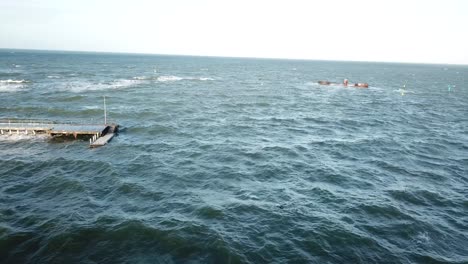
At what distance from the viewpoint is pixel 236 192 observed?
136 ft

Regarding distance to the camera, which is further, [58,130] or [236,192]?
[58,130]

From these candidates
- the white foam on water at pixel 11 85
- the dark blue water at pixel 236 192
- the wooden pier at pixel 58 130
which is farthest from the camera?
the white foam on water at pixel 11 85

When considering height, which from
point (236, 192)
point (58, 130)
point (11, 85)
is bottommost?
point (236, 192)

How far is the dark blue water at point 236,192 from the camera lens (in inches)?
1193

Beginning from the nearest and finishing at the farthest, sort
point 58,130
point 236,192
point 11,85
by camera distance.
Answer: point 236,192, point 58,130, point 11,85

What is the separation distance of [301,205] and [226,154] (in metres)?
19.8

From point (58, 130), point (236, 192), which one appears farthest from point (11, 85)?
point (236, 192)

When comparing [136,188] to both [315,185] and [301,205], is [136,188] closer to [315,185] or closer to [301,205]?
[301,205]

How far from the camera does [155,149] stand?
57.0 meters

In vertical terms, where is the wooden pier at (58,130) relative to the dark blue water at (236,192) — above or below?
above

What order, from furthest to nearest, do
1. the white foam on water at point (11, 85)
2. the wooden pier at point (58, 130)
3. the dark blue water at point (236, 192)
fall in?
the white foam on water at point (11, 85) < the wooden pier at point (58, 130) < the dark blue water at point (236, 192)

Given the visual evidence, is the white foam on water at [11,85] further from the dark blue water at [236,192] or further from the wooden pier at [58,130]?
the wooden pier at [58,130]

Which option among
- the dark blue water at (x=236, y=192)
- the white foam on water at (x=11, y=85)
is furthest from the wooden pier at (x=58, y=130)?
the white foam on water at (x=11, y=85)

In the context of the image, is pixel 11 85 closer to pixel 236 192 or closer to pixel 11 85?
pixel 11 85
